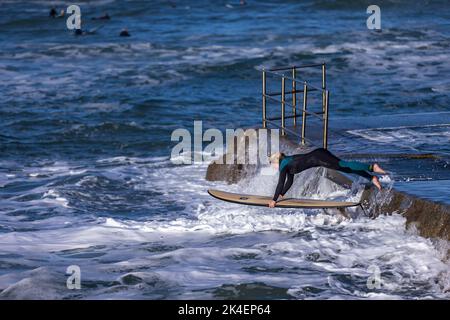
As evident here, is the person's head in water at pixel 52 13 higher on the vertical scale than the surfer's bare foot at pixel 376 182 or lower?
lower

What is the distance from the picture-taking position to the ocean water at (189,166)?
40.0 ft

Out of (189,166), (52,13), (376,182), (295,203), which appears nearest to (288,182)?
(295,203)

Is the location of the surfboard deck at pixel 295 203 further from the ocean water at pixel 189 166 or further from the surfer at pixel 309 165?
the ocean water at pixel 189 166

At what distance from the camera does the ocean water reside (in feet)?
40.0

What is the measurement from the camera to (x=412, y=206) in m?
13.0

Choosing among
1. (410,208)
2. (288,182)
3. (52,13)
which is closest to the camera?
(410,208)

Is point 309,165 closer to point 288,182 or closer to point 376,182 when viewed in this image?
point 288,182

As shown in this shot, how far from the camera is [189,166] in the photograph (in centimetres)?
1973

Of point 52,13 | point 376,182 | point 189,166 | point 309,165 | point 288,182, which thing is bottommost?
point 189,166

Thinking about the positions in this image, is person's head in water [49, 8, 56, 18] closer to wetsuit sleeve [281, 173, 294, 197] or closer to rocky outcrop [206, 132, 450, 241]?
rocky outcrop [206, 132, 450, 241]

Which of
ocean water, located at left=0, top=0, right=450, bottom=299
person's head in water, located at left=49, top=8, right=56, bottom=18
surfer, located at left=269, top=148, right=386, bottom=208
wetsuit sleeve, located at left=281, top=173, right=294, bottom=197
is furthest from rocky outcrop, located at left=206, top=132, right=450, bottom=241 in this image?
person's head in water, located at left=49, top=8, right=56, bottom=18

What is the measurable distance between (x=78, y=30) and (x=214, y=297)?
31.2 metres

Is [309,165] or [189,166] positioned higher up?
[309,165]

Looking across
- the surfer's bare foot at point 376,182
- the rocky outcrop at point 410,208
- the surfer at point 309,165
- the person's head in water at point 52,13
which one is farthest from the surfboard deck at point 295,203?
the person's head in water at point 52,13
